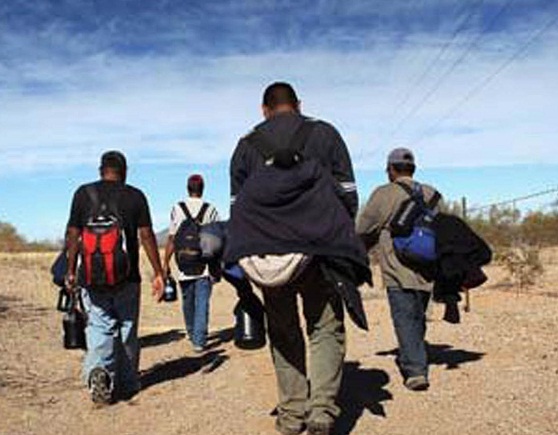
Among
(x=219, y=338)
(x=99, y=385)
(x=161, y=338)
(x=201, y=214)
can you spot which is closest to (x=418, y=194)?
(x=99, y=385)

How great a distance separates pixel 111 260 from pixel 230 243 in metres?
1.96

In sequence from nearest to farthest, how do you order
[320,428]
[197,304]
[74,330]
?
1. [320,428]
2. [74,330]
3. [197,304]

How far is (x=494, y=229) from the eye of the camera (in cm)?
2983

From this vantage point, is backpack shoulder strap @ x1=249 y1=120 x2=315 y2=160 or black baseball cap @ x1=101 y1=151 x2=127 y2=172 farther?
black baseball cap @ x1=101 y1=151 x2=127 y2=172

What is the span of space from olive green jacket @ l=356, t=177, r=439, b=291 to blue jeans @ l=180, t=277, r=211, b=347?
3.03m

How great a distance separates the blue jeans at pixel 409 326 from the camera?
25.4 feet

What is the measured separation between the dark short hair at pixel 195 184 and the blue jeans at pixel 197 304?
95 cm

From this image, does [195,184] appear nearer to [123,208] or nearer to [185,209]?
[185,209]

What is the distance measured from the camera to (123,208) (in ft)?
25.6

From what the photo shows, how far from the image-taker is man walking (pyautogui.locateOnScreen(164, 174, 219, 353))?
10523 mm

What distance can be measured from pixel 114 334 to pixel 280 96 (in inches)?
109

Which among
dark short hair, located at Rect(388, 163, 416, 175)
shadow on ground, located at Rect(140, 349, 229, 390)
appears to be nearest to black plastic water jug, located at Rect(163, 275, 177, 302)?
shadow on ground, located at Rect(140, 349, 229, 390)

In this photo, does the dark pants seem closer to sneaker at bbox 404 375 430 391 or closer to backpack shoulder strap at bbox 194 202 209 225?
sneaker at bbox 404 375 430 391

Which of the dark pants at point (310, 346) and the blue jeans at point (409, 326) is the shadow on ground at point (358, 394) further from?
the dark pants at point (310, 346)
